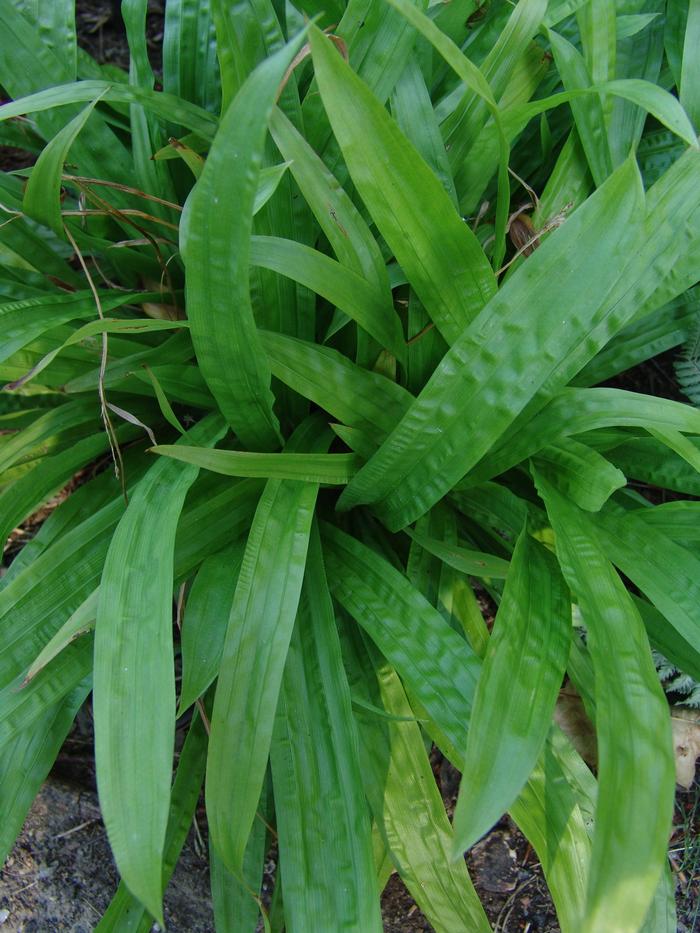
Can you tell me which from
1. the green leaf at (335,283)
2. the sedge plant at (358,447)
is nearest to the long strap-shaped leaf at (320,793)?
the sedge plant at (358,447)

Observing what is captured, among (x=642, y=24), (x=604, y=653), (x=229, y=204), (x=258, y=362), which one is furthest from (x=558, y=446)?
(x=642, y=24)

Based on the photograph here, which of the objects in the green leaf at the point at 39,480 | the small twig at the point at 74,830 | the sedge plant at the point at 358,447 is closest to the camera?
the sedge plant at the point at 358,447

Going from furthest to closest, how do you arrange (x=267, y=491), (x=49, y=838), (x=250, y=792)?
(x=49, y=838) < (x=267, y=491) < (x=250, y=792)

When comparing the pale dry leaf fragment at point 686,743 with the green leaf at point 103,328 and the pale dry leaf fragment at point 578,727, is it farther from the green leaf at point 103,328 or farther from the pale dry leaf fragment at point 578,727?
the green leaf at point 103,328

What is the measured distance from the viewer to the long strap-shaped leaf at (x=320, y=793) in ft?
2.48

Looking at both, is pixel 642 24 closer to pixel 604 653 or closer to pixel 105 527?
pixel 604 653

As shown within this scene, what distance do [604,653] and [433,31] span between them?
64 centimetres

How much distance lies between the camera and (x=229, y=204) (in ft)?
1.99

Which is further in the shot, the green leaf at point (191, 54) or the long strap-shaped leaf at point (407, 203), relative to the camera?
the green leaf at point (191, 54)

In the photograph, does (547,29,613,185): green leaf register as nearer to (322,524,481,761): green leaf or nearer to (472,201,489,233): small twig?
(472,201,489,233): small twig

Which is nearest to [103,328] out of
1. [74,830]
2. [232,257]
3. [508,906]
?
[232,257]

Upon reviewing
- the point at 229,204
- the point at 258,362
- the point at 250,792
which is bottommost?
the point at 250,792

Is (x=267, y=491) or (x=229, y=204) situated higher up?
(x=229, y=204)

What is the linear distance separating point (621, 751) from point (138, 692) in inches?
18.0
